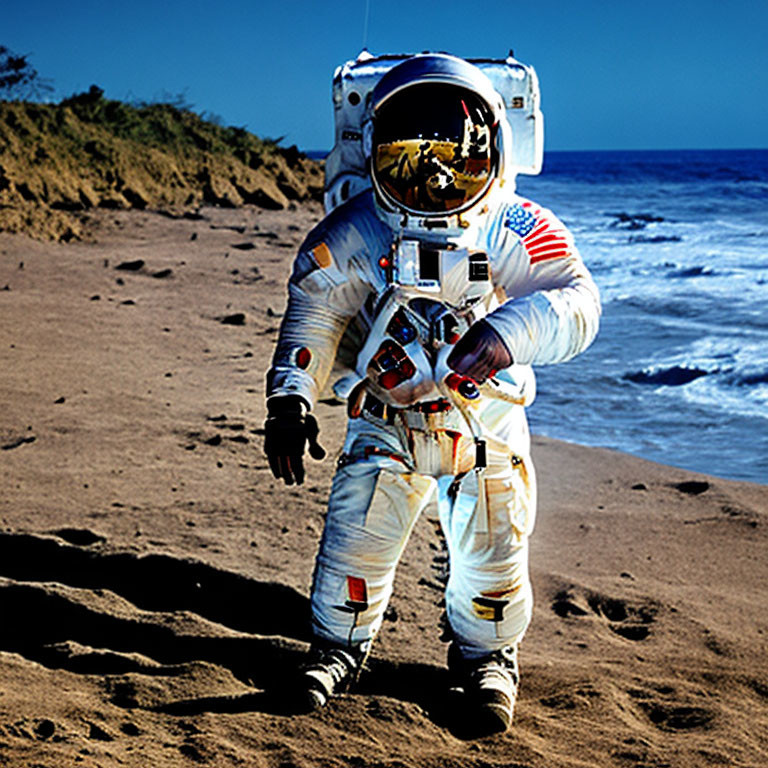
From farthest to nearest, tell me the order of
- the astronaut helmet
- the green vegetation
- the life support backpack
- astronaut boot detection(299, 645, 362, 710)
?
the green vegetation → the life support backpack → astronaut boot detection(299, 645, 362, 710) → the astronaut helmet

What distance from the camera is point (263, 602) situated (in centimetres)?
399

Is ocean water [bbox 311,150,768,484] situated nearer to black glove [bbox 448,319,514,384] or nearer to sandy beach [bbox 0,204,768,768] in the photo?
sandy beach [bbox 0,204,768,768]

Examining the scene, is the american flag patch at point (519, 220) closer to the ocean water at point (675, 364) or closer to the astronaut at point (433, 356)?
the astronaut at point (433, 356)

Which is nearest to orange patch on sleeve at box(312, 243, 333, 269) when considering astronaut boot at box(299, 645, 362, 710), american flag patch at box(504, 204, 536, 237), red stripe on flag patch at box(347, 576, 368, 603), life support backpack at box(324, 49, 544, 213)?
life support backpack at box(324, 49, 544, 213)

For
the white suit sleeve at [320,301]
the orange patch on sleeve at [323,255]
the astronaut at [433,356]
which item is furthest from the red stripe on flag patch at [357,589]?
the orange patch on sleeve at [323,255]

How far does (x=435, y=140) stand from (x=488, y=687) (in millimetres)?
1583

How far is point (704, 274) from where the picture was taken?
1714 centimetres

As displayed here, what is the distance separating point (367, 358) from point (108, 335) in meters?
5.56

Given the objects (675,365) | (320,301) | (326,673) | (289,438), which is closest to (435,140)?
(320,301)

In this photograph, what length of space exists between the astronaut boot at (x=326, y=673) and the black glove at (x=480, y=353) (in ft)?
3.27

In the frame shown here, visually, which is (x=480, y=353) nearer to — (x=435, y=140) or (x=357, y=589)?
(x=435, y=140)

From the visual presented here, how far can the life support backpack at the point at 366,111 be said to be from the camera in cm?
319

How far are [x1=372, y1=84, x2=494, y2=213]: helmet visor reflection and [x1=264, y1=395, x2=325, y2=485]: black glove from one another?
26.5 inches

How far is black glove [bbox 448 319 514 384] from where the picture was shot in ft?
9.36
